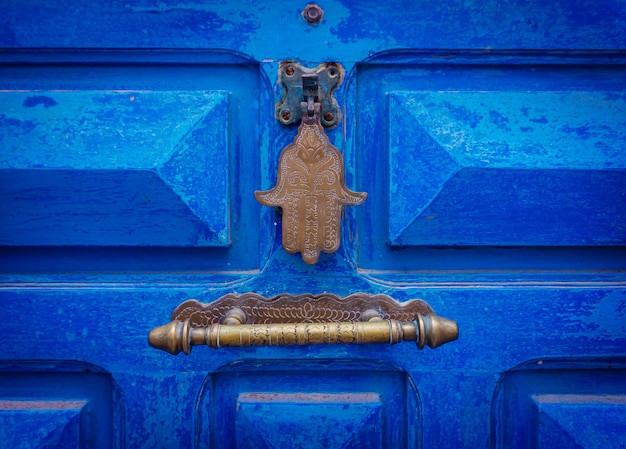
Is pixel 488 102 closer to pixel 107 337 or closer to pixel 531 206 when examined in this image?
pixel 531 206

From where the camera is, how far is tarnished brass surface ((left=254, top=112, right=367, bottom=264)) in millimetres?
469

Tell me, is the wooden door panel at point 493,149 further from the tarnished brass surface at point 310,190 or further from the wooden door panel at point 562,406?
the wooden door panel at point 562,406

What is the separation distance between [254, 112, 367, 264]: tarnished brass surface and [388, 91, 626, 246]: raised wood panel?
0.08m

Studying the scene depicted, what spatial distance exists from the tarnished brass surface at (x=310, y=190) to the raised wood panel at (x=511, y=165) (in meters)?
0.08

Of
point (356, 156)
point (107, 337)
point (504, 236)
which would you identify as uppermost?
point (356, 156)

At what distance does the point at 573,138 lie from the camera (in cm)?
50

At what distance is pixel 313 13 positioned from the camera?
1.61 ft

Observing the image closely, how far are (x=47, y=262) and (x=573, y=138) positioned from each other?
2.18ft

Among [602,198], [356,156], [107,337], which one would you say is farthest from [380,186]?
[107,337]

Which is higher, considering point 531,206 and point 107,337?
point 531,206

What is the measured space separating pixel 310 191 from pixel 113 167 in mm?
236

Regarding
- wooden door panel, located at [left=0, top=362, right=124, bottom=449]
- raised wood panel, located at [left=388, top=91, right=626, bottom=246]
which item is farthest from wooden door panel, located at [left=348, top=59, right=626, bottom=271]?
wooden door panel, located at [left=0, top=362, right=124, bottom=449]

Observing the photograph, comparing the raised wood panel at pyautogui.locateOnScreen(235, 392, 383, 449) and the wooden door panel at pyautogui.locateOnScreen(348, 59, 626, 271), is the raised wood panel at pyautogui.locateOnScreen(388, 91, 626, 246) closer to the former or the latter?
the wooden door panel at pyautogui.locateOnScreen(348, 59, 626, 271)

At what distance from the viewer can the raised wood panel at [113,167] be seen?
0.49m
